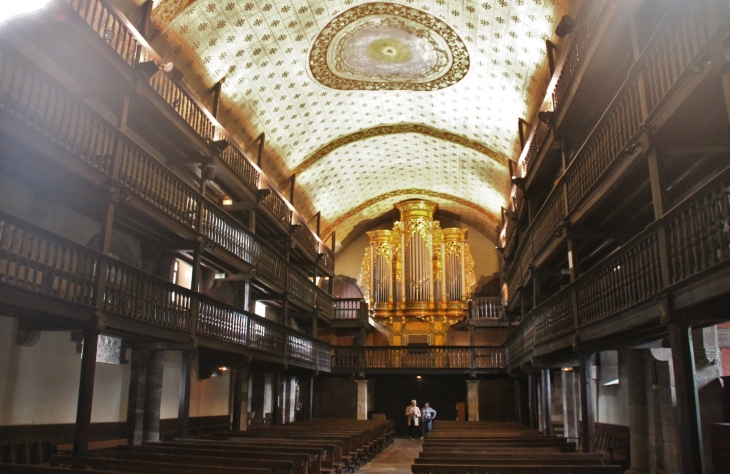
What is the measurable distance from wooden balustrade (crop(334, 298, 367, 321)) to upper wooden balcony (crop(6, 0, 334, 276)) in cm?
789

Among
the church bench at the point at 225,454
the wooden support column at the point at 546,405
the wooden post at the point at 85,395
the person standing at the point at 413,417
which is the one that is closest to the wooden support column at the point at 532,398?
the wooden support column at the point at 546,405

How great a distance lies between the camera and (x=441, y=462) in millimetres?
9203

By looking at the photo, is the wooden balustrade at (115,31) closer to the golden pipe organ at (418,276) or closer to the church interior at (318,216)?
the church interior at (318,216)

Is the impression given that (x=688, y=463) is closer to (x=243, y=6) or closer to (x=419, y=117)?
(x=243, y=6)

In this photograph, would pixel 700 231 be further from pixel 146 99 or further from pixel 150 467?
pixel 146 99

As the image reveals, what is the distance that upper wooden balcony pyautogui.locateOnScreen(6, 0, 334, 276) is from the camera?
1134 cm

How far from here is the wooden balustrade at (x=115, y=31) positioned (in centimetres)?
1187

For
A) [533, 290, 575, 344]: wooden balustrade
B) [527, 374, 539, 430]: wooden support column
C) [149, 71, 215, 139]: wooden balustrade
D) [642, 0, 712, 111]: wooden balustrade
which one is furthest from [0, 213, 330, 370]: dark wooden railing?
[527, 374, 539, 430]: wooden support column

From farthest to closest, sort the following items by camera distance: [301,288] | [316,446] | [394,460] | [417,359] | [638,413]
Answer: [417,359]
[301,288]
[394,460]
[638,413]
[316,446]

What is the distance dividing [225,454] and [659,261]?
689 cm

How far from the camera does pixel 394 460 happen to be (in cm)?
1731

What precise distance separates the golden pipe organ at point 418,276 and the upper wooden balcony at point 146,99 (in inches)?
416

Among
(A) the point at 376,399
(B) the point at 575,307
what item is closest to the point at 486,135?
(B) the point at 575,307

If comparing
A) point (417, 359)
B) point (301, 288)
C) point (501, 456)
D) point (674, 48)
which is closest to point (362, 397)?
point (417, 359)
